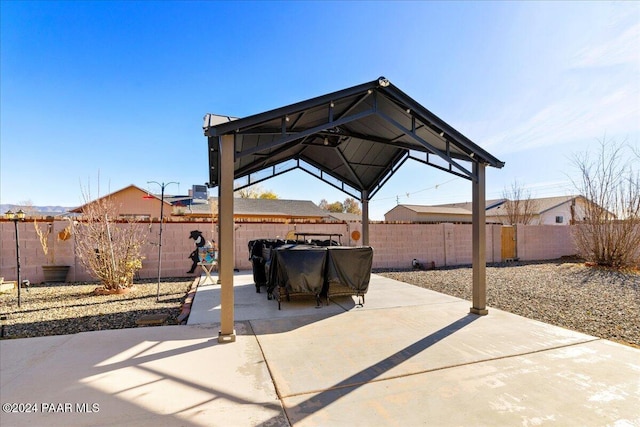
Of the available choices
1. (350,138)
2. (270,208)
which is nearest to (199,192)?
(270,208)

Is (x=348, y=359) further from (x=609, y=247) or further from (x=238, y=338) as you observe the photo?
(x=609, y=247)

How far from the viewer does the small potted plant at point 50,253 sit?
24.5 ft

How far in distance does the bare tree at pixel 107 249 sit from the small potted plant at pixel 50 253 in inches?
18.8

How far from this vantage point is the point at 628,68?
6262mm

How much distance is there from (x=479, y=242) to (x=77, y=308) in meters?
7.07

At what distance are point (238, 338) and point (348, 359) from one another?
1490 mm

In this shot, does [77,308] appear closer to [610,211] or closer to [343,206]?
[610,211]

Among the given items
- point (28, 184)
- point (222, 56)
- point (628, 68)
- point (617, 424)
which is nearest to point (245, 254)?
point (222, 56)

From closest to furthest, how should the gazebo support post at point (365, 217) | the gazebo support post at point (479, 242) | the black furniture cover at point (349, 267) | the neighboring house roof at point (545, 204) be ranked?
1. the gazebo support post at point (479, 242)
2. the black furniture cover at point (349, 267)
3. the gazebo support post at point (365, 217)
4. the neighboring house roof at point (545, 204)

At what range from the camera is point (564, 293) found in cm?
654

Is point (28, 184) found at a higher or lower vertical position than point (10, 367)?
higher

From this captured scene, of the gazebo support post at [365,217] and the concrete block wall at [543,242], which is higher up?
the gazebo support post at [365,217]

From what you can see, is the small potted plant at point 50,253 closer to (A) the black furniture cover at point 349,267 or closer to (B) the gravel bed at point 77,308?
(B) the gravel bed at point 77,308

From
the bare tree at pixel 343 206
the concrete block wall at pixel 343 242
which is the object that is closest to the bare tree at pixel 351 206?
the bare tree at pixel 343 206
